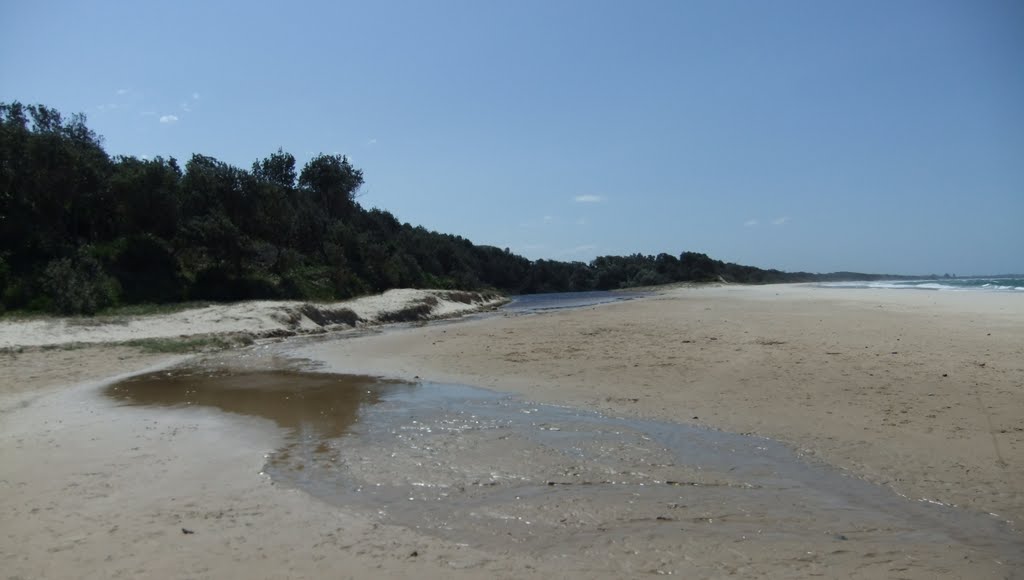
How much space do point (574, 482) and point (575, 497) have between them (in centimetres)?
44

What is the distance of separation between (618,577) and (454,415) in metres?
5.37

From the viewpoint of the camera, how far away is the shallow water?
495 cm

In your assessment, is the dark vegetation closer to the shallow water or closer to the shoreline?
the shoreline

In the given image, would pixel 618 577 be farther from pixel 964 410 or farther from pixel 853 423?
pixel 964 410

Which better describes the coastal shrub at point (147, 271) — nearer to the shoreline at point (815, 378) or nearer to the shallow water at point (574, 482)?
the shoreline at point (815, 378)

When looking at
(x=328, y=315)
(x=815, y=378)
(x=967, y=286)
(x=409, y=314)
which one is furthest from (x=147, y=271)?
(x=967, y=286)

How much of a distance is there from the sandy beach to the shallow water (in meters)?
0.09

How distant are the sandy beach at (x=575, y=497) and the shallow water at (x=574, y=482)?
0.09 metres

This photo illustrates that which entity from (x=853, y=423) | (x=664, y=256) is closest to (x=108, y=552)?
(x=853, y=423)

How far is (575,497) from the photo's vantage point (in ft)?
18.9

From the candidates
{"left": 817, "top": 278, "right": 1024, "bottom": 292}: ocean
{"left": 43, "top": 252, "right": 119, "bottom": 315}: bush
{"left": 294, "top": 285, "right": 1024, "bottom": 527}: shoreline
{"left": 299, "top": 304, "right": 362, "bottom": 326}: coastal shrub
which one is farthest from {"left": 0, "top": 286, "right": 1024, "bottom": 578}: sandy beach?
{"left": 817, "top": 278, "right": 1024, "bottom": 292}: ocean

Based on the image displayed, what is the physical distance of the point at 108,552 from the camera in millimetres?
4387

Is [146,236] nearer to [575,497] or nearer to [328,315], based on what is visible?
[328,315]

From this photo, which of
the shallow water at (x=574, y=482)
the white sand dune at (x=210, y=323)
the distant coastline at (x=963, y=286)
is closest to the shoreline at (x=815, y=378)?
the shallow water at (x=574, y=482)
